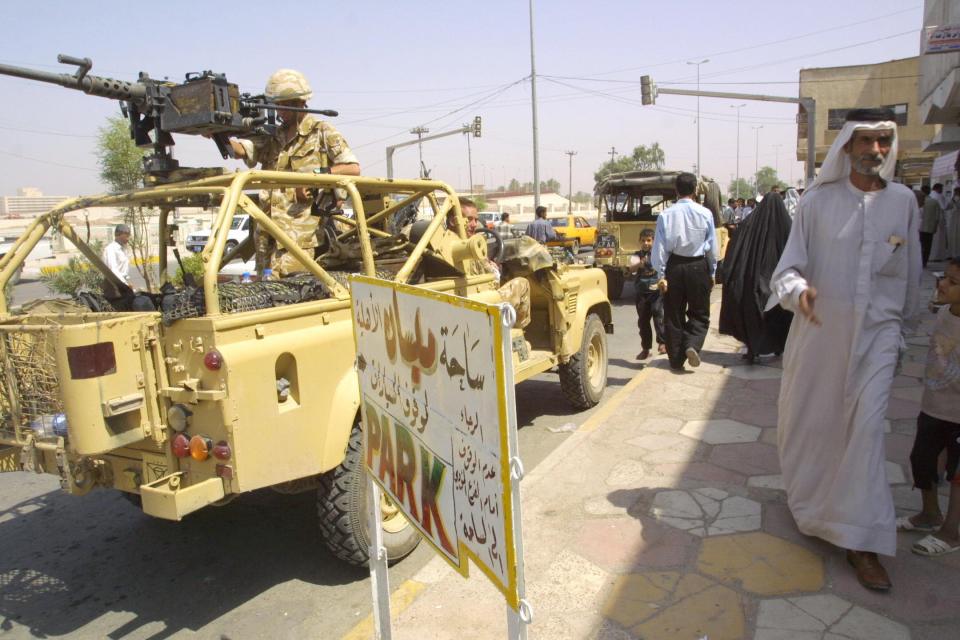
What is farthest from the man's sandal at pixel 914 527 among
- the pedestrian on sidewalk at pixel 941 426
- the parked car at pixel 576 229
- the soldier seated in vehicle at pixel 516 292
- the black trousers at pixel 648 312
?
the parked car at pixel 576 229

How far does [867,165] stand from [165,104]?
12.4 ft

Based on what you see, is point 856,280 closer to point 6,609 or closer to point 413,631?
point 413,631

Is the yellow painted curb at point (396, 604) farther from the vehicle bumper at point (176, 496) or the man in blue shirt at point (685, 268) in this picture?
the man in blue shirt at point (685, 268)

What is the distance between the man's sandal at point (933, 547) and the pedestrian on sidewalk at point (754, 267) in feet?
6.41

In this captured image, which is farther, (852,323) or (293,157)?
(293,157)

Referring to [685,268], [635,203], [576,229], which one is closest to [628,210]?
[635,203]

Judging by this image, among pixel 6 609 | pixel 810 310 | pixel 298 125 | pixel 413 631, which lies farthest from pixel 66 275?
pixel 810 310

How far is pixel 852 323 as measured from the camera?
3.07m

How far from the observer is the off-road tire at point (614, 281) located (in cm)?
1360

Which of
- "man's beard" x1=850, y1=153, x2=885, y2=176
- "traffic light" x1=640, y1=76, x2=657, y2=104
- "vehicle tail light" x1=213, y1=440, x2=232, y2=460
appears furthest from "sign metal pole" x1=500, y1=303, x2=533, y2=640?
"traffic light" x1=640, y1=76, x2=657, y2=104

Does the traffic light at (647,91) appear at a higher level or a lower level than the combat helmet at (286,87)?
higher

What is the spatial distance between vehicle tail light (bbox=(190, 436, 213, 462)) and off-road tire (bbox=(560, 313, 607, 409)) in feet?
11.6

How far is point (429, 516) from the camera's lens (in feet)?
6.87

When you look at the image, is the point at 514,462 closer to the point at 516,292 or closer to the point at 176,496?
the point at 176,496
